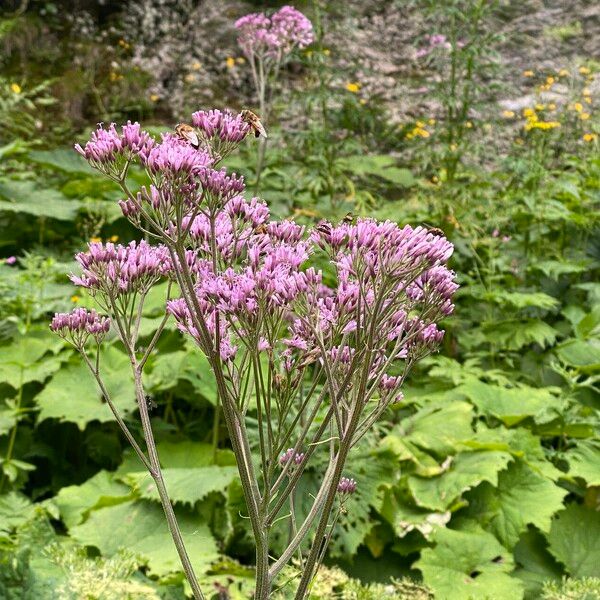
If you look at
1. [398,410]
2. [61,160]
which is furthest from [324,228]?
[61,160]

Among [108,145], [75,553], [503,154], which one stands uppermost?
[108,145]

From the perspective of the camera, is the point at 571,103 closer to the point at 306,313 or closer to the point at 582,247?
the point at 582,247

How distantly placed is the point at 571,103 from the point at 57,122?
16.6 feet

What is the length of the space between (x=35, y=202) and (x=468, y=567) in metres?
3.72

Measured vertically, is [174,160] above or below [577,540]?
above

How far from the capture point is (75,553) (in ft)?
6.14

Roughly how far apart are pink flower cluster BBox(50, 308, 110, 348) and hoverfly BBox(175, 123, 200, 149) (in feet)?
1.38

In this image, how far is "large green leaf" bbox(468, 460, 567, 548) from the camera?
256 cm

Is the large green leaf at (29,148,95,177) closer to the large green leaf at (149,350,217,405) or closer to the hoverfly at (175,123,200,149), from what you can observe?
the large green leaf at (149,350,217,405)

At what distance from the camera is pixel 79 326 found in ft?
4.57

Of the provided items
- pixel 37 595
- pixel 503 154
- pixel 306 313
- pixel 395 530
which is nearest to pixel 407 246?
pixel 306 313

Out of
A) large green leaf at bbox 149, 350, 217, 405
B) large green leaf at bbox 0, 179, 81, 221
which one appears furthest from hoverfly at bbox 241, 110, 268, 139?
large green leaf at bbox 0, 179, 81, 221

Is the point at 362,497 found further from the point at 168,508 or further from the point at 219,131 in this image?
the point at 219,131

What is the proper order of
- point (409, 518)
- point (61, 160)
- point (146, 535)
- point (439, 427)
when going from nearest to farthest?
point (146, 535)
point (409, 518)
point (439, 427)
point (61, 160)
